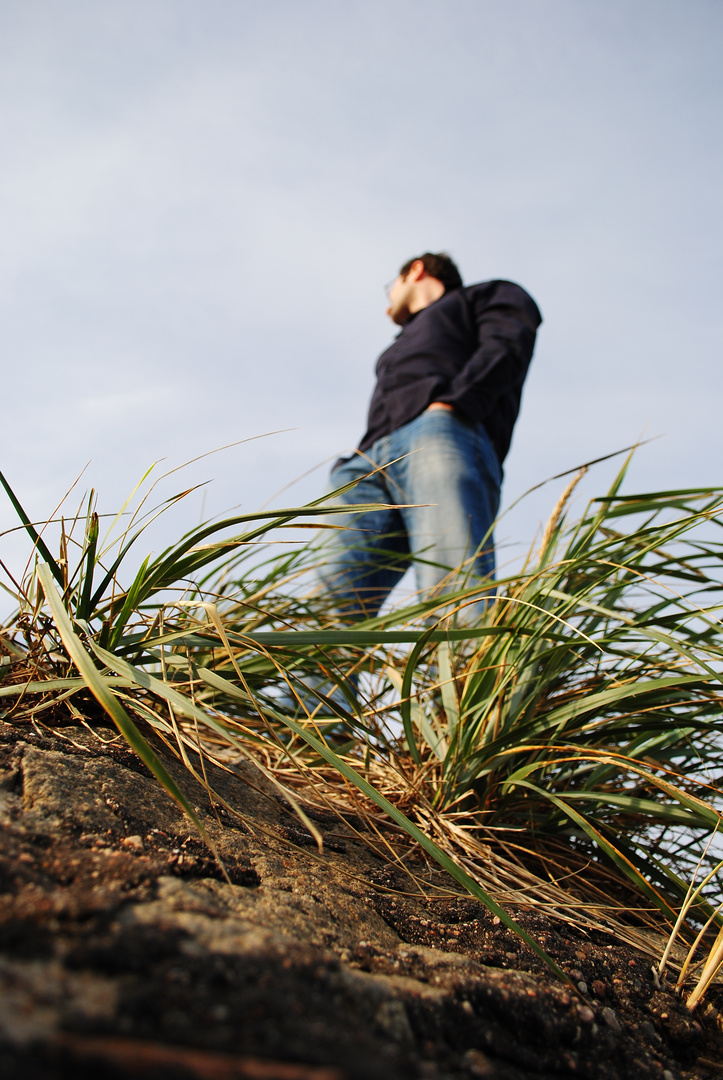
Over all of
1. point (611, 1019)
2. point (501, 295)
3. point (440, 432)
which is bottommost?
point (611, 1019)

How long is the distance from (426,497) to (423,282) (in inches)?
50.1

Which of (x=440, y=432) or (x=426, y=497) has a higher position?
(x=440, y=432)

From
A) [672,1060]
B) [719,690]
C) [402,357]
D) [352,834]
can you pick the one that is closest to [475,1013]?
[672,1060]

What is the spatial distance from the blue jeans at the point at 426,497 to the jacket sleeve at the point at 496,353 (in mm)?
76

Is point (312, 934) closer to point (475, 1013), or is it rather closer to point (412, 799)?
point (475, 1013)

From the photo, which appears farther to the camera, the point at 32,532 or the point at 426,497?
the point at 426,497

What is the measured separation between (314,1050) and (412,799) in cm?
72

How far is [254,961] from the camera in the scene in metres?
0.41

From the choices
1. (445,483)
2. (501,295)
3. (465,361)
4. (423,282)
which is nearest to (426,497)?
(445,483)

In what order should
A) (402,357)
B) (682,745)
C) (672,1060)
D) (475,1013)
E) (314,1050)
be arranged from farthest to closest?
(402,357) < (682,745) < (672,1060) < (475,1013) < (314,1050)

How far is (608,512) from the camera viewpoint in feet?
3.83

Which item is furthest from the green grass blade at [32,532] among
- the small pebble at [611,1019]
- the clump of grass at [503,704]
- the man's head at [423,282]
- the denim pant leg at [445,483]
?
the man's head at [423,282]

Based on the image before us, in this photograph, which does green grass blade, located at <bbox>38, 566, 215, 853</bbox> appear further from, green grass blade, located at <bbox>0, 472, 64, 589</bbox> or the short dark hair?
the short dark hair

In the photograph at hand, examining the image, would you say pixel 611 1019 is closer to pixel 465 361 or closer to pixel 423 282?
pixel 465 361
